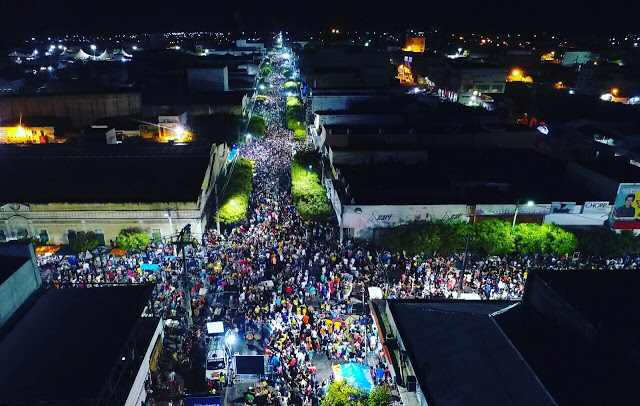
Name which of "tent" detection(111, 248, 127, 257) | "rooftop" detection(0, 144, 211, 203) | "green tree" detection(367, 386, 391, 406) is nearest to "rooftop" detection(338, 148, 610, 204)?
"rooftop" detection(0, 144, 211, 203)

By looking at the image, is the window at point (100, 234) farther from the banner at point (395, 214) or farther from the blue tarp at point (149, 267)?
the banner at point (395, 214)

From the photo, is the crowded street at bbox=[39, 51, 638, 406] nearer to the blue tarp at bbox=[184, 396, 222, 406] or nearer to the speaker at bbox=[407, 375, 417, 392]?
the blue tarp at bbox=[184, 396, 222, 406]

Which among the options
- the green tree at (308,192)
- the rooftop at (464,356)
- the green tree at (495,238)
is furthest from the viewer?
the green tree at (308,192)

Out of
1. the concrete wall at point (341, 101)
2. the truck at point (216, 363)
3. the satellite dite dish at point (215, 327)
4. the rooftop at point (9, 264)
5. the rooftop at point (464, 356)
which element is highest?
the concrete wall at point (341, 101)

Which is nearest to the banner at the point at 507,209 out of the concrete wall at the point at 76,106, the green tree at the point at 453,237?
the green tree at the point at 453,237

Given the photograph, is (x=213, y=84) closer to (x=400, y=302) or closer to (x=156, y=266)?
(x=156, y=266)

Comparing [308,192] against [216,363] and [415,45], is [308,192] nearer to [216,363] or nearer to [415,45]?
[216,363]

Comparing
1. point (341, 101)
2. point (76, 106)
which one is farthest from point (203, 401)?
point (76, 106)
